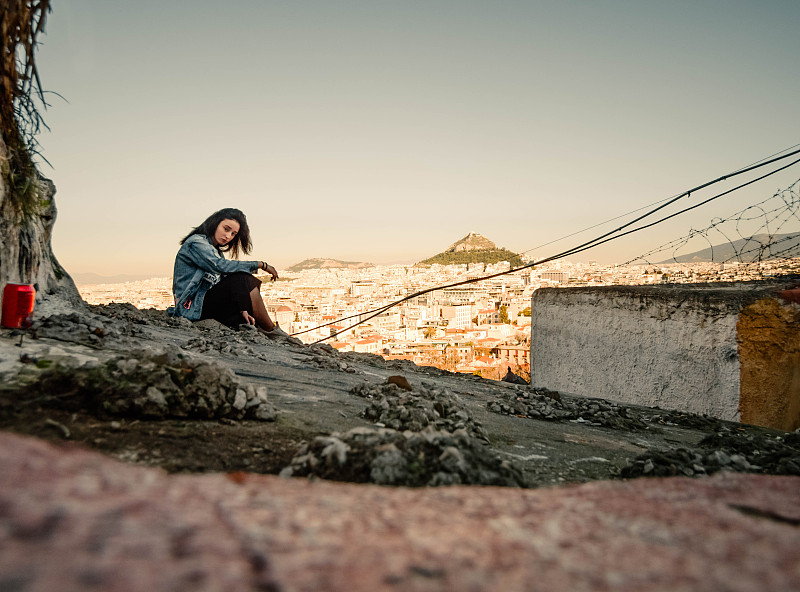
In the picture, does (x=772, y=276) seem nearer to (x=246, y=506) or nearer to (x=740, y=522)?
(x=740, y=522)

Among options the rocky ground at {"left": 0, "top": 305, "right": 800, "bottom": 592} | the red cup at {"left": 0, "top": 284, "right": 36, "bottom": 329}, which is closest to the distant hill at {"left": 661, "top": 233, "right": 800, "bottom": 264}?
the rocky ground at {"left": 0, "top": 305, "right": 800, "bottom": 592}

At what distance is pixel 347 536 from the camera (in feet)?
2.99

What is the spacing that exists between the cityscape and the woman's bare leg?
1.84 feet

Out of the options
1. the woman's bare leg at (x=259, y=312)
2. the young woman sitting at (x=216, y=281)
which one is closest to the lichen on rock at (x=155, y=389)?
the young woman sitting at (x=216, y=281)

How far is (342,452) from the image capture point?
153 cm

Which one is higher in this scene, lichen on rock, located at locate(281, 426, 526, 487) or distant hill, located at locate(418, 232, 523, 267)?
distant hill, located at locate(418, 232, 523, 267)

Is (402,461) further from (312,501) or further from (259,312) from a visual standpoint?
(259,312)

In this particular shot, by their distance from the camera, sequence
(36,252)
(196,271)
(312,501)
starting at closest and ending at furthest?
(312,501) → (36,252) → (196,271)

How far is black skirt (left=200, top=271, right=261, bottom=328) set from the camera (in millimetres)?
5590

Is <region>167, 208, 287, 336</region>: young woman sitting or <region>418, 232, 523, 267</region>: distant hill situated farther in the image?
<region>418, 232, 523, 267</region>: distant hill

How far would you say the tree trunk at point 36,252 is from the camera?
8.64 feet

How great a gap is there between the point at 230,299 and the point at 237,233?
89cm

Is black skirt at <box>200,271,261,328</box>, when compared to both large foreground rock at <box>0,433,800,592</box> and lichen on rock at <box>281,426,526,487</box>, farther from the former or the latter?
large foreground rock at <box>0,433,800,592</box>

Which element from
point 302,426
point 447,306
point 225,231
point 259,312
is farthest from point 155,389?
point 447,306
